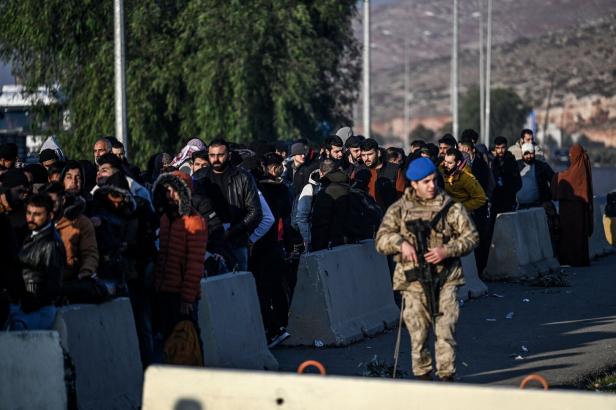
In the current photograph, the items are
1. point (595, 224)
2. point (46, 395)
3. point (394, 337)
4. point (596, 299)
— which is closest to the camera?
point (46, 395)

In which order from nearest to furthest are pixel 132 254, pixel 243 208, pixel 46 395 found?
1. pixel 46 395
2. pixel 132 254
3. pixel 243 208

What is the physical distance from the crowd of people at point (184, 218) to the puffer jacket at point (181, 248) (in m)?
0.01

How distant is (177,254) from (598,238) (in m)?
14.6

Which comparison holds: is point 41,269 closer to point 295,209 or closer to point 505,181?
point 295,209

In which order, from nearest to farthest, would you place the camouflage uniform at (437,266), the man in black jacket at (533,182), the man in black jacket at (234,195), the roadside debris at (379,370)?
the camouflage uniform at (437,266)
the roadside debris at (379,370)
the man in black jacket at (234,195)
the man in black jacket at (533,182)

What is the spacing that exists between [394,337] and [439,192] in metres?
4.22

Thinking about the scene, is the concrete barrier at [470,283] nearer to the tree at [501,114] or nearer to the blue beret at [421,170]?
the blue beret at [421,170]

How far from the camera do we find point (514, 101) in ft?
348

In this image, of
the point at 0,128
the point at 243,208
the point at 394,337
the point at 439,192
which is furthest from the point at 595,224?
the point at 0,128

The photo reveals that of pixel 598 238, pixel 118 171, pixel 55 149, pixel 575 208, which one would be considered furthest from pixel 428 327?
pixel 598 238

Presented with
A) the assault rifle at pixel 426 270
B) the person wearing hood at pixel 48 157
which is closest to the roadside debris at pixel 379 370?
the assault rifle at pixel 426 270

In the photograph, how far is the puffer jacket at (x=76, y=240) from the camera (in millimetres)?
10547

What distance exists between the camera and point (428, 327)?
10828 mm

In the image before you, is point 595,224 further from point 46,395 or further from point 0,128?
point 0,128
